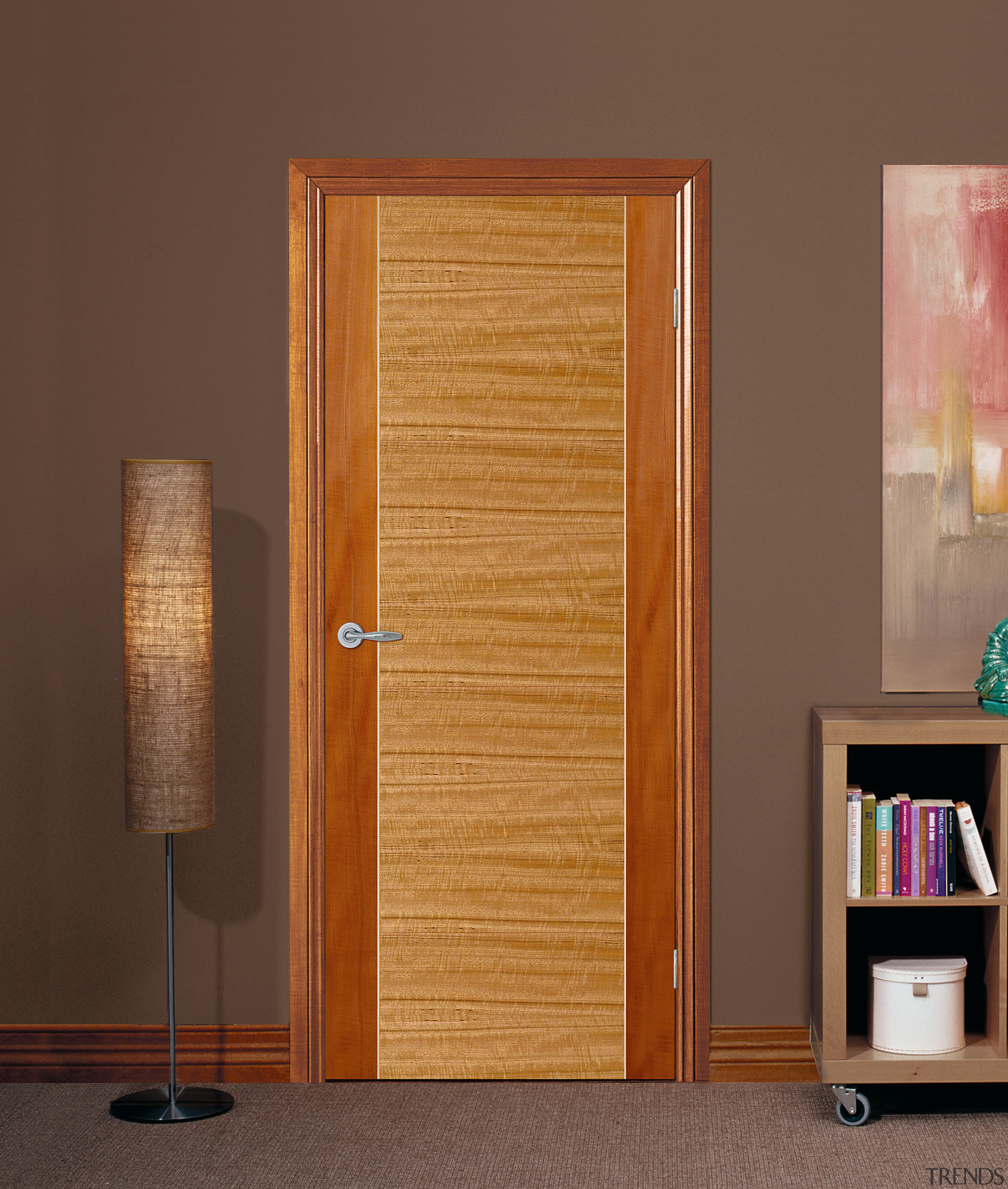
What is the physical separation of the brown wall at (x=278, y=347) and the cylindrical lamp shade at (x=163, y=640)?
287mm

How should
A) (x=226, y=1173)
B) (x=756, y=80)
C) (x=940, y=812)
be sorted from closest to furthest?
(x=226, y=1173), (x=940, y=812), (x=756, y=80)

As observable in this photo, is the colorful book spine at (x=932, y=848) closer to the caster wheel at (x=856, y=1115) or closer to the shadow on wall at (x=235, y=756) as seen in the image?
the caster wheel at (x=856, y=1115)

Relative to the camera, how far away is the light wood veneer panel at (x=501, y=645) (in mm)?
2803

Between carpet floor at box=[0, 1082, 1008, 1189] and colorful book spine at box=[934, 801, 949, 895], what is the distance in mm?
555

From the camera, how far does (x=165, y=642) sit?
2537mm

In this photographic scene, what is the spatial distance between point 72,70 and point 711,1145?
2985 mm

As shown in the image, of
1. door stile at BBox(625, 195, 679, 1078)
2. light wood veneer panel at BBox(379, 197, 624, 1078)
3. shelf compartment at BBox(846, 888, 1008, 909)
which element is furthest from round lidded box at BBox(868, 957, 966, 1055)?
light wood veneer panel at BBox(379, 197, 624, 1078)

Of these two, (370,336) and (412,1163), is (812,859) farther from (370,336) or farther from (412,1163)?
(370,336)

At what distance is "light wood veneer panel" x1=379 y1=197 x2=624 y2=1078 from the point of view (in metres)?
2.80

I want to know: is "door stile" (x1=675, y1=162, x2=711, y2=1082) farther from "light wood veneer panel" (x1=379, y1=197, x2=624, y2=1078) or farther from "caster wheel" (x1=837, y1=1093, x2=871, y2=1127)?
"caster wheel" (x1=837, y1=1093, x2=871, y2=1127)

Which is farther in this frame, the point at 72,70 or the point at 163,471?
the point at 72,70

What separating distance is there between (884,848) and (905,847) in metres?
0.05

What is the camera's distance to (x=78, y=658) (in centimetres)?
285

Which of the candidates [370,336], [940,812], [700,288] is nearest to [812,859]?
[940,812]
